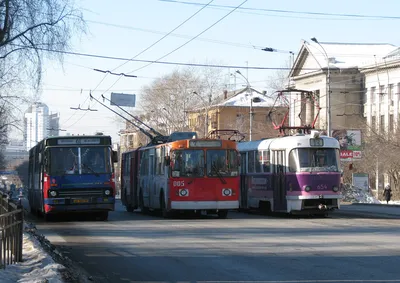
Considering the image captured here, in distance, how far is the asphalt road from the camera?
1211cm

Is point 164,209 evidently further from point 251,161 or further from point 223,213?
point 251,161

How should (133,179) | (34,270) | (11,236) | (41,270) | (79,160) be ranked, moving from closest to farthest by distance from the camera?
(41,270) < (34,270) < (11,236) < (79,160) < (133,179)

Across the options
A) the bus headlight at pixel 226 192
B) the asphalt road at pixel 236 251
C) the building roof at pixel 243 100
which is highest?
the building roof at pixel 243 100

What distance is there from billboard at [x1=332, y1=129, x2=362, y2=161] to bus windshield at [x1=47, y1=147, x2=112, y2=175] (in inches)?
881

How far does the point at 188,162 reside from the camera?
1070 inches

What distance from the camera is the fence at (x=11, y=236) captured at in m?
11.5

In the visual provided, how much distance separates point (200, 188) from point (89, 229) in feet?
17.7

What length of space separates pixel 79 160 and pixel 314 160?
302 inches

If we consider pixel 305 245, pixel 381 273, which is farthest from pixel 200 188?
pixel 381 273

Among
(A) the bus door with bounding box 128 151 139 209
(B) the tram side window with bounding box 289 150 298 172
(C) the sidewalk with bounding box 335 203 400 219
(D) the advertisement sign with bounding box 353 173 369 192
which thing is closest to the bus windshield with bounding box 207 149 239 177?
(B) the tram side window with bounding box 289 150 298 172

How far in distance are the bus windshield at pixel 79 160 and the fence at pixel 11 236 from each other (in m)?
12.2

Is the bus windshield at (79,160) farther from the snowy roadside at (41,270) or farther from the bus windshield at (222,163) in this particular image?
the snowy roadside at (41,270)

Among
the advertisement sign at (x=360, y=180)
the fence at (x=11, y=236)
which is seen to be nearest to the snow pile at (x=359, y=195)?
the advertisement sign at (x=360, y=180)

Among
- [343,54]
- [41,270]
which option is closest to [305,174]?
[41,270]
